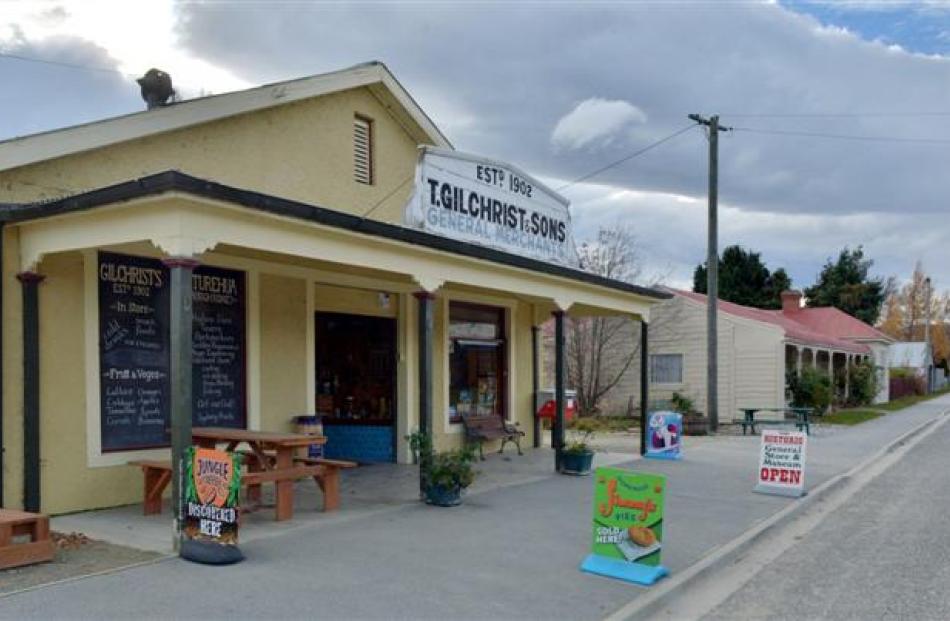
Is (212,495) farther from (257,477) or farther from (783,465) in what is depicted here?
(783,465)

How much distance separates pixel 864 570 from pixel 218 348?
23.8ft

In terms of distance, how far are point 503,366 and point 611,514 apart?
899 centimetres

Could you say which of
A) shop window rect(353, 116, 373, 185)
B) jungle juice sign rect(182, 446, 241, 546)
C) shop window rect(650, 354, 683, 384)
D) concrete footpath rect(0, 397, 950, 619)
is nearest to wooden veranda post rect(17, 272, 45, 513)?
jungle juice sign rect(182, 446, 241, 546)

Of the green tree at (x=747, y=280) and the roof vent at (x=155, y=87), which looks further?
the green tree at (x=747, y=280)

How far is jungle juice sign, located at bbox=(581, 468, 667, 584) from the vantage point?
266 inches

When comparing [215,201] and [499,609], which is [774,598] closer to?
[499,609]

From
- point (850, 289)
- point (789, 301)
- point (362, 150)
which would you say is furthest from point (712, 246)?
point (850, 289)

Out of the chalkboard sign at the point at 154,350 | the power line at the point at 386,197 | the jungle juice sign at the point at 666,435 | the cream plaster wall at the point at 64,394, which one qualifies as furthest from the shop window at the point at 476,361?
the cream plaster wall at the point at 64,394

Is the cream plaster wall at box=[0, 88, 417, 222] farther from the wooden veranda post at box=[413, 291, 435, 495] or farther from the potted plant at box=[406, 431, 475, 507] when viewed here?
the potted plant at box=[406, 431, 475, 507]

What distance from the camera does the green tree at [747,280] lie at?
1997 inches

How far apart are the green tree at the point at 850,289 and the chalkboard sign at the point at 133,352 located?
6270cm

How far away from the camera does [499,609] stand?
18.9 feet

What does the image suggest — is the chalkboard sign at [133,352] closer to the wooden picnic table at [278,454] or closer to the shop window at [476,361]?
the wooden picnic table at [278,454]

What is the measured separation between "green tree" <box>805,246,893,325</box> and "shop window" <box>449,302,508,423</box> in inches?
A: 2166
